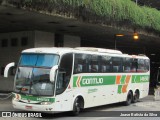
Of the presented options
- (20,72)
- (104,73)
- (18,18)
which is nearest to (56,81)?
(20,72)

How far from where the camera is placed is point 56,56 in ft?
51.9

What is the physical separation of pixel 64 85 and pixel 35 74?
131 centimetres

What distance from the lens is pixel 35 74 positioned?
15.7 meters

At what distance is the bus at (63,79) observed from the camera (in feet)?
50.3

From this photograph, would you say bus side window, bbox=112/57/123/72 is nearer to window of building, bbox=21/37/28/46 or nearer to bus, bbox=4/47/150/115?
bus, bbox=4/47/150/115

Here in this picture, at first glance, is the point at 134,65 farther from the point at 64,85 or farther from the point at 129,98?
the point at 64,85

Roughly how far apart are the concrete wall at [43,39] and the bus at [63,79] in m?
7.83

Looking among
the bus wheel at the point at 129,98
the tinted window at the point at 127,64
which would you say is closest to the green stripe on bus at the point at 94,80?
the tinted window at the point at 127,64

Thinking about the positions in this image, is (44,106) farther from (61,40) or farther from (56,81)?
(61,40)

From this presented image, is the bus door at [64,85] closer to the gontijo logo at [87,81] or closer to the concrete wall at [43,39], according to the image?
the gontijo logo at [87,81]

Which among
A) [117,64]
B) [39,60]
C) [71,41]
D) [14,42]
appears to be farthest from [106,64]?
[14,42]

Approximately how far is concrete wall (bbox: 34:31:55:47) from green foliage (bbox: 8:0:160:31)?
567 centimetres

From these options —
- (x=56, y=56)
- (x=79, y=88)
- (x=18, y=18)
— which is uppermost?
(x=18, y=18)

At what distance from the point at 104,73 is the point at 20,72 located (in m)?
4.82
